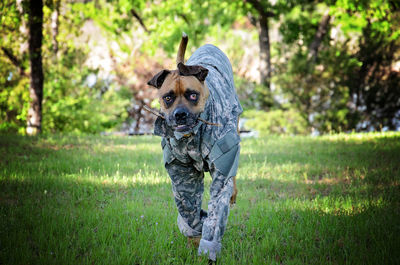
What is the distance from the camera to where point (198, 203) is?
428cm

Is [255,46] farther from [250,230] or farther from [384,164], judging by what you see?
[250,230]

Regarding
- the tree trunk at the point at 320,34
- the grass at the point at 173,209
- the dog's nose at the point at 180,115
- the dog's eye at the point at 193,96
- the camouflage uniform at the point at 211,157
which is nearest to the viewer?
the dog's nose at the point at 180,115

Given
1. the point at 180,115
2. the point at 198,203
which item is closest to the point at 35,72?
the point at 198,203

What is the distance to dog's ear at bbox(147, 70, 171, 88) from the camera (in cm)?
348

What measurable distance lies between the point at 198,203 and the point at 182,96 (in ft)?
4.71

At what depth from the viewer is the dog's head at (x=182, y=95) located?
10.9 feet

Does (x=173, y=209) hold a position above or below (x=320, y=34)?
below

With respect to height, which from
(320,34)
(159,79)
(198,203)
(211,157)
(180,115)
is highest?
(320,34)

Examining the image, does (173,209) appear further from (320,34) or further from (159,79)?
(320,34)

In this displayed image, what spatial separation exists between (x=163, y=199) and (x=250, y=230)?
1767 millimetres

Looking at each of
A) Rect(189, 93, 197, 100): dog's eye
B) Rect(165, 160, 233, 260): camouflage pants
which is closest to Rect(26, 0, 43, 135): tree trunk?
Rect(165, 160, 233, 260): camouflage pants

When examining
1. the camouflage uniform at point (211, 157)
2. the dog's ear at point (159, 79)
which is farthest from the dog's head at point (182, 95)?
the camouflage uniform at point (211, 157)

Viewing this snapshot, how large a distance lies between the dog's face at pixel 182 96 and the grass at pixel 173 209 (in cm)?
156

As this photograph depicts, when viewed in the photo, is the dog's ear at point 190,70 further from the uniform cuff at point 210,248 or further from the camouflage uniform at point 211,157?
the uniform cuff at point 210,248
